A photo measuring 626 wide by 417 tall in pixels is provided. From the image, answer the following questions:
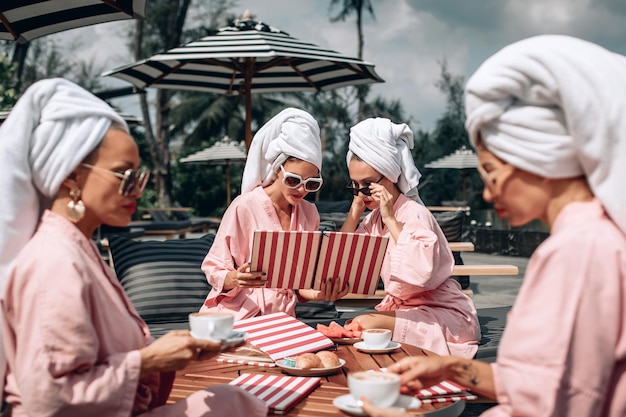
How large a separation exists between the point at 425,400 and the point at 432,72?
3421 centimetres

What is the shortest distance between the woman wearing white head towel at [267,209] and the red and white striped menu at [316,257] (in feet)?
0.62

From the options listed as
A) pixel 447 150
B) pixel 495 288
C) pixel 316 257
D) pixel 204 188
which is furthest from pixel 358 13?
pixel 316 257

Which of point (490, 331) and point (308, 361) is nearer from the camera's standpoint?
point (308, 361)

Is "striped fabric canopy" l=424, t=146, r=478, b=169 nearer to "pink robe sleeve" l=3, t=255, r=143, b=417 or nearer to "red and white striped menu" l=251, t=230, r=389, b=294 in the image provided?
"red and white striped menu" l=251, t=230, r=389, b=294

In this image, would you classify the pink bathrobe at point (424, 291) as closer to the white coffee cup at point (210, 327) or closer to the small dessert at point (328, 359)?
the small dessert at point (328, 359)

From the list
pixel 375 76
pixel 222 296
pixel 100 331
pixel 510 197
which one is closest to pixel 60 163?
pixel 100 331

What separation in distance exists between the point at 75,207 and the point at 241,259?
5.97ft

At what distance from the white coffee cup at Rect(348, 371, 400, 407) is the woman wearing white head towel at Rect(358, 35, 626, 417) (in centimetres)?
4

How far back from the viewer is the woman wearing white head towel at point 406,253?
3.54m

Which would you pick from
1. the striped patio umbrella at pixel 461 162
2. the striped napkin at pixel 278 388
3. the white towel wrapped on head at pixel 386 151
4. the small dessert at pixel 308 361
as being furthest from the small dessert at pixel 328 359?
the striped patio umbrella at pixel 461 162

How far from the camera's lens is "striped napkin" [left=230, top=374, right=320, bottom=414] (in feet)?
6.88

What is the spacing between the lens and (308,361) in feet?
8.09

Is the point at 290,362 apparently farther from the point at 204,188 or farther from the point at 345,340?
the point at 204,188

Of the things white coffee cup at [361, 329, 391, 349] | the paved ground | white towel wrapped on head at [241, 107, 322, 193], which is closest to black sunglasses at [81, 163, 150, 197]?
white coffee cup at [361, 329, 391, 349]
